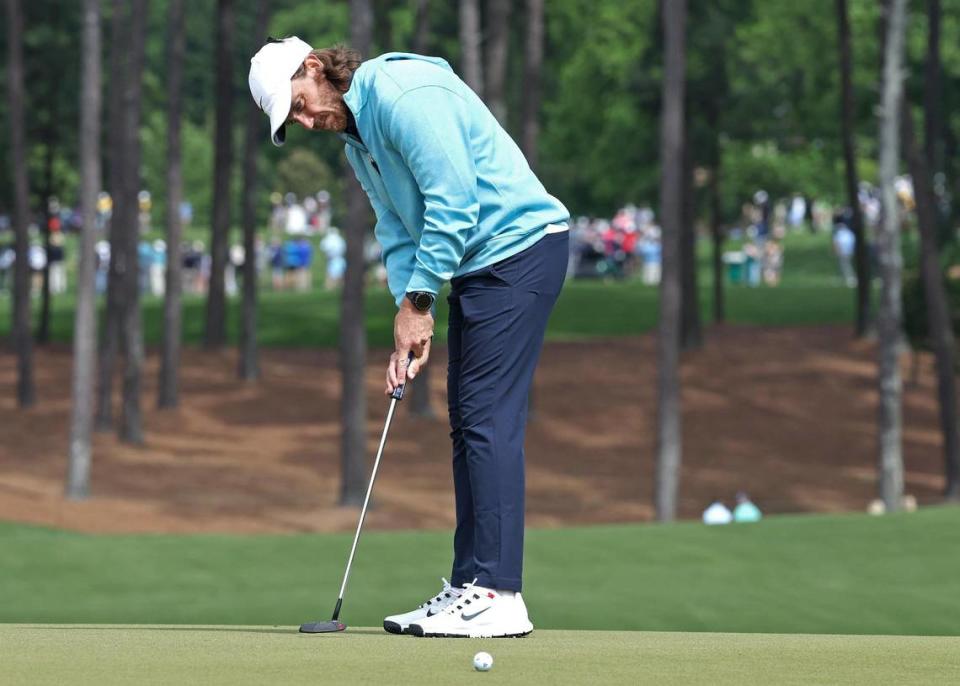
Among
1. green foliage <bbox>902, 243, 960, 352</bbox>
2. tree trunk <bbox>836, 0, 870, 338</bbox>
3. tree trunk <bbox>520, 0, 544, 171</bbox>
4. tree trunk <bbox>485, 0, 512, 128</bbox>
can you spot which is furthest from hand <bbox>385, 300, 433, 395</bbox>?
tree trunk <bbox>836, 0, 870, 338</bbox>

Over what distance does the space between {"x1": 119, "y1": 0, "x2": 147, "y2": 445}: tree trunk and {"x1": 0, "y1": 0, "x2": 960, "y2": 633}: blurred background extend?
0.23 ft

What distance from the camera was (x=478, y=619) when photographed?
6.22 meters

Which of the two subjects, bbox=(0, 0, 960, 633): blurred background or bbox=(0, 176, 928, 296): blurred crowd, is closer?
bbox=(0, 0, 960, 633): blurred background

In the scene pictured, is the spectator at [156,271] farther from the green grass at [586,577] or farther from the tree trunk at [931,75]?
the green grass at [586,577]

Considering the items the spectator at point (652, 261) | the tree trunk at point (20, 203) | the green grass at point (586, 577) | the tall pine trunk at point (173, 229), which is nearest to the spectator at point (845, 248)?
the spectator at point (652, 261)

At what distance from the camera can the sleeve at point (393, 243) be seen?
6.49 metres

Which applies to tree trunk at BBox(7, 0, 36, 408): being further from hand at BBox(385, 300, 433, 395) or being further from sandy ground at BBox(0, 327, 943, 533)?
hand at BBox(385, 300, 433, 395)

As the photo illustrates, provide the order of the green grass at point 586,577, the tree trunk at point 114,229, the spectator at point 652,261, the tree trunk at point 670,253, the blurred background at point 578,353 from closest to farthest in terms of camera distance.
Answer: the green grass at point 586,577 → the blurred background at point 578,353 → the tree trunk at point 670,253 → the tree trunk at point 114,229 → the spectator at point 652,261

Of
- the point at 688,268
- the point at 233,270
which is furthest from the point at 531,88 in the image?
the point at 233,270

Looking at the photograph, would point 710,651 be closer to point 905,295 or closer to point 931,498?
point 931,498

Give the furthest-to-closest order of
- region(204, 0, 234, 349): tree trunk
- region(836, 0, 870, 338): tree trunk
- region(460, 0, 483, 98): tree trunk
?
region(204, 0, 234, 349): tree trunk < region(836, 0, 870, 338): tree trunk < region(460, 0, 483, 98): tree trunk

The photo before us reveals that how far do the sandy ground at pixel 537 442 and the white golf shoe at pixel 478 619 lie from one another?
1690 cm

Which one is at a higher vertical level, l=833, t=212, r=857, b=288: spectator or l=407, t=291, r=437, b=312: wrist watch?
l=407, t=291, r=437, b=312: wrist watch

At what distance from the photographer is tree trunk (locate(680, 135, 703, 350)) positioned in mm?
37062
